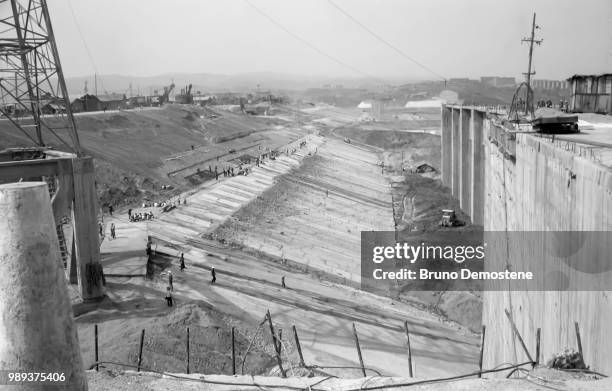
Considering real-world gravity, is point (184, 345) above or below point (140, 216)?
below

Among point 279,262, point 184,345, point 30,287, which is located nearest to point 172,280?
point 184,345

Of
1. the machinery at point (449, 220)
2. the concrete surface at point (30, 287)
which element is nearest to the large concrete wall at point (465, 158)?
the machinery at point (449, 220)

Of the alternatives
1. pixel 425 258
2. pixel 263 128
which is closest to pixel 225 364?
pixel 425 258

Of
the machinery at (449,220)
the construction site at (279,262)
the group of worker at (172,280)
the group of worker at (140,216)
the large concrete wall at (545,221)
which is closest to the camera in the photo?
the construction site at (279,262)

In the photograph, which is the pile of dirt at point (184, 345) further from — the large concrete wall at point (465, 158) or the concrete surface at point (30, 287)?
the large concrete wall at point (465, 158)

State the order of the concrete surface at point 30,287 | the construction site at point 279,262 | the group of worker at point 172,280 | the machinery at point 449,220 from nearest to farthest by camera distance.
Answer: the concrete surface at point 30,287 < the construction site at point 279,262 < the group of worker at point 172,280 < the machinery at point 449,220

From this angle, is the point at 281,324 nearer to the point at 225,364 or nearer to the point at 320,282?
the point at 225,364

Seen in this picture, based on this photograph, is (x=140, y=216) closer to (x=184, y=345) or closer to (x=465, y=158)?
(x=184, y=345)
